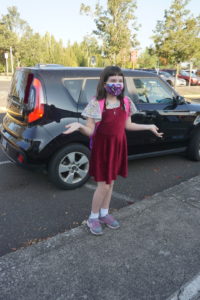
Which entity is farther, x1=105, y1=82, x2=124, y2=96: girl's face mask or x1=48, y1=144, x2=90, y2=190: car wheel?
x1=48, y1=144, x2=90, y2=190: car wheel

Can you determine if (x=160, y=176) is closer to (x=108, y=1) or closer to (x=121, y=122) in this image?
(x=121, y=122)

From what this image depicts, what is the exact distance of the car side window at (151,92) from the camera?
4.42m

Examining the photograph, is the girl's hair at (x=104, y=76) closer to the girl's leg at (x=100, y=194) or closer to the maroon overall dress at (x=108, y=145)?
the maroon overall dress at (x=108, y=145)

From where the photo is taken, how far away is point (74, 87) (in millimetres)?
3801

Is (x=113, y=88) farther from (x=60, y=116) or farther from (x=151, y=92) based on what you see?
(x=151, y=92)

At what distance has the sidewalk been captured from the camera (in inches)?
78.6

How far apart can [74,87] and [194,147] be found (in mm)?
2696

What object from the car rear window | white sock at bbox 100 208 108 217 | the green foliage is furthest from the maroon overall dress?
the green foliage

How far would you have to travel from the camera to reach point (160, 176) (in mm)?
4586

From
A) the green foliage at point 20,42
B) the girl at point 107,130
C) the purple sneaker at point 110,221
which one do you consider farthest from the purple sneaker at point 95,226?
the green foliage at point 20,42

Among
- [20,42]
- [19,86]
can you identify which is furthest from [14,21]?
[19,86]

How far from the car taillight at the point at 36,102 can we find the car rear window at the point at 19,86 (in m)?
0.25

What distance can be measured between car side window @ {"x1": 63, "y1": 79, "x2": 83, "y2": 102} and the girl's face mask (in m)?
1.37

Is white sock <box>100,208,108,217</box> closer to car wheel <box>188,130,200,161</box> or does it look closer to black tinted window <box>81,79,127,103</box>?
black tinted window <box>81,79,127,103</box>
